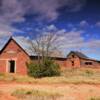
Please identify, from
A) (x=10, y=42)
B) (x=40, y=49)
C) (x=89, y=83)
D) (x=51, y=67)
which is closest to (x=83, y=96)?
(x=89, y=83)

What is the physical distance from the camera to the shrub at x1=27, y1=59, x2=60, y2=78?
31703 millimetres

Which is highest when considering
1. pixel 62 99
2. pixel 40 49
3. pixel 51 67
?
pixel 40 49

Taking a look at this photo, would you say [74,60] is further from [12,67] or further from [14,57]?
[14,57]

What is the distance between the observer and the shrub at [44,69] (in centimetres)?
3170

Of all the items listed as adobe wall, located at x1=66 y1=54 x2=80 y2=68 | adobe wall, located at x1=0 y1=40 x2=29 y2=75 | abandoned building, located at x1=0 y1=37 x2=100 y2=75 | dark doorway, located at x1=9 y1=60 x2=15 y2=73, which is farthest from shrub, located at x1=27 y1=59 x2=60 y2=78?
adobe wall, located at x1=66 y1=54 x2=80 y2=68

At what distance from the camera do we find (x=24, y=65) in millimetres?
37250

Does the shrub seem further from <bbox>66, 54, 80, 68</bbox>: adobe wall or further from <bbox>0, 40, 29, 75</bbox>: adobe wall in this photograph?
<bbox>66, 54, 80, 68</bbox>: adobe wall

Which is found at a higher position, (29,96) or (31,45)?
(31,45)

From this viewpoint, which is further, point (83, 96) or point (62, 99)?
point (83, 96)

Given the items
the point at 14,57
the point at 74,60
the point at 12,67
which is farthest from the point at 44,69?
the point at 74,60

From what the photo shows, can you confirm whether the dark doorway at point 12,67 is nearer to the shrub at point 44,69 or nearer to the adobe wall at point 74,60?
the shrub at point 44,69

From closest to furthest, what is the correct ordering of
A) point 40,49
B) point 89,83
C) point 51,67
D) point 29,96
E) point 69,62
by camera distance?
1. point 29,96
2. point 89,83
3. point 51,67
4. point 40,49
5. point 69,62

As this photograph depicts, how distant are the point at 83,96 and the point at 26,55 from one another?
66.5 ft

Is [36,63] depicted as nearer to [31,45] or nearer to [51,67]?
[51,67]
